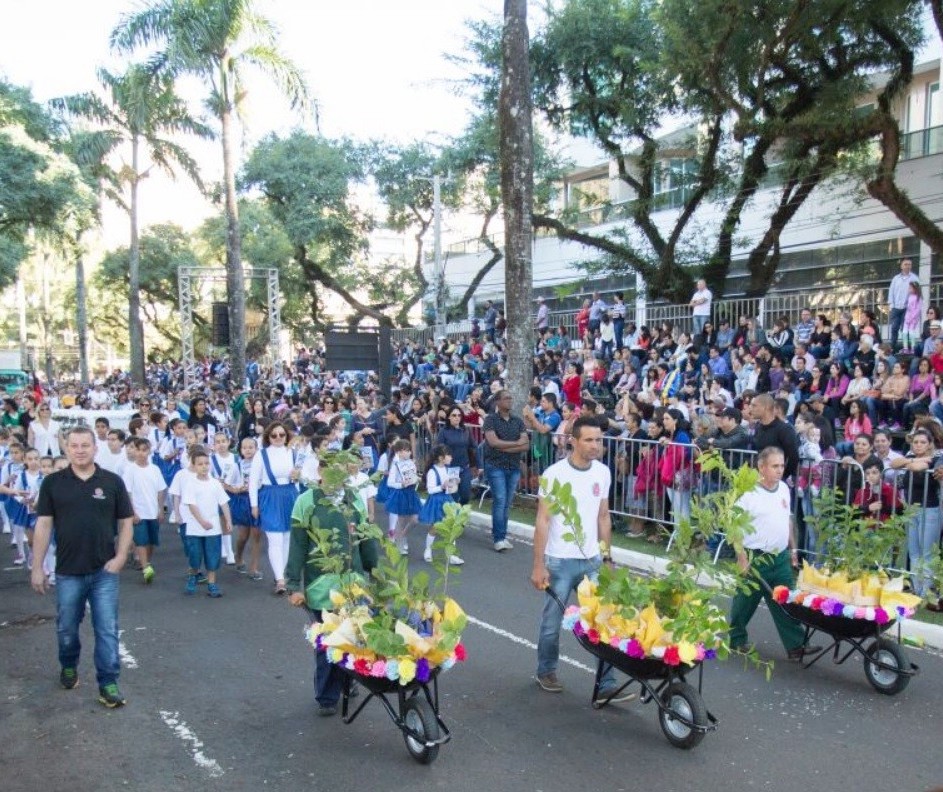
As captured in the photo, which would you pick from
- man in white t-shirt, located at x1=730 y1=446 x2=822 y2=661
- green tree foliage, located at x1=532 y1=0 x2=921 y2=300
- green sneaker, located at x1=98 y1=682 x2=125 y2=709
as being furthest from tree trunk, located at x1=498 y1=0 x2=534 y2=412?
green sneaker, located at x1=98 y1=682 x2=125 y2=709

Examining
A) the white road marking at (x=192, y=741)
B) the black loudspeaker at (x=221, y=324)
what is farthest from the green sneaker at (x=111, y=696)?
→ the black loudspeaker at (x=221, y=324)

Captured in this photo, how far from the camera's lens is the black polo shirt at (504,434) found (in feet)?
36.3

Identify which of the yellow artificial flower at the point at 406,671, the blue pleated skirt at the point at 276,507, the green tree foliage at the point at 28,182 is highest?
the green tree foliage at the point at 28,182

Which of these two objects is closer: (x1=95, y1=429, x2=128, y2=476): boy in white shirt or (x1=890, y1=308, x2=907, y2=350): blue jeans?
(x1=95, y1=429, x2=128, y2=476): boy in white shirt

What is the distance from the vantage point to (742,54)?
1742 centimetres

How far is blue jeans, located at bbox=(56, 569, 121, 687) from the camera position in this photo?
236 inches

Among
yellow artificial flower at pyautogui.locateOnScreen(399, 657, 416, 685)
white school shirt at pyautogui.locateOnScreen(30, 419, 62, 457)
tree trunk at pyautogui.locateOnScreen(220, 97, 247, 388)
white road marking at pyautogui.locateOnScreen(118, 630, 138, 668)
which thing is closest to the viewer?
yellow artificial flower at pyautogui.locateOnScreen(399, 657, 416, 685)

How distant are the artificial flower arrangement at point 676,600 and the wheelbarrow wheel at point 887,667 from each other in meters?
1.44

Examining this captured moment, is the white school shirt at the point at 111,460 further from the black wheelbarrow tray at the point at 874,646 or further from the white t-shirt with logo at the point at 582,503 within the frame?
the black wheelbarrow tray at the point at 874,646

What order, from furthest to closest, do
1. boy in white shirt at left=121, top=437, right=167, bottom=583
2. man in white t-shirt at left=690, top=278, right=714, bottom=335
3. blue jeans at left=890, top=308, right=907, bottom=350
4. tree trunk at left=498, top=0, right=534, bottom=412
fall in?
man in white t-shirt at left=690, top=278, right=714, bottom=335 < blue jeans at left=890, top=308, right=907, bottom=350 < tree trunk at left=498, top=0, right=534, bottom=412 < boy in white shirt at left=121, top=437, right=167, bottom=583

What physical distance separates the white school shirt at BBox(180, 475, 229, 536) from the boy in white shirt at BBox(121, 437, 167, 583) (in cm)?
81

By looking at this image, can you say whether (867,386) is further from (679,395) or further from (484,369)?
(484,369)

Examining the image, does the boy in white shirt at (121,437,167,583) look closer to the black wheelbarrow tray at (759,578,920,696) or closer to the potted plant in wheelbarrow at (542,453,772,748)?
the potted plant in wheelbarrow at (542,453,772,748)

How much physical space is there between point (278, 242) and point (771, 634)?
3199 centimetres
